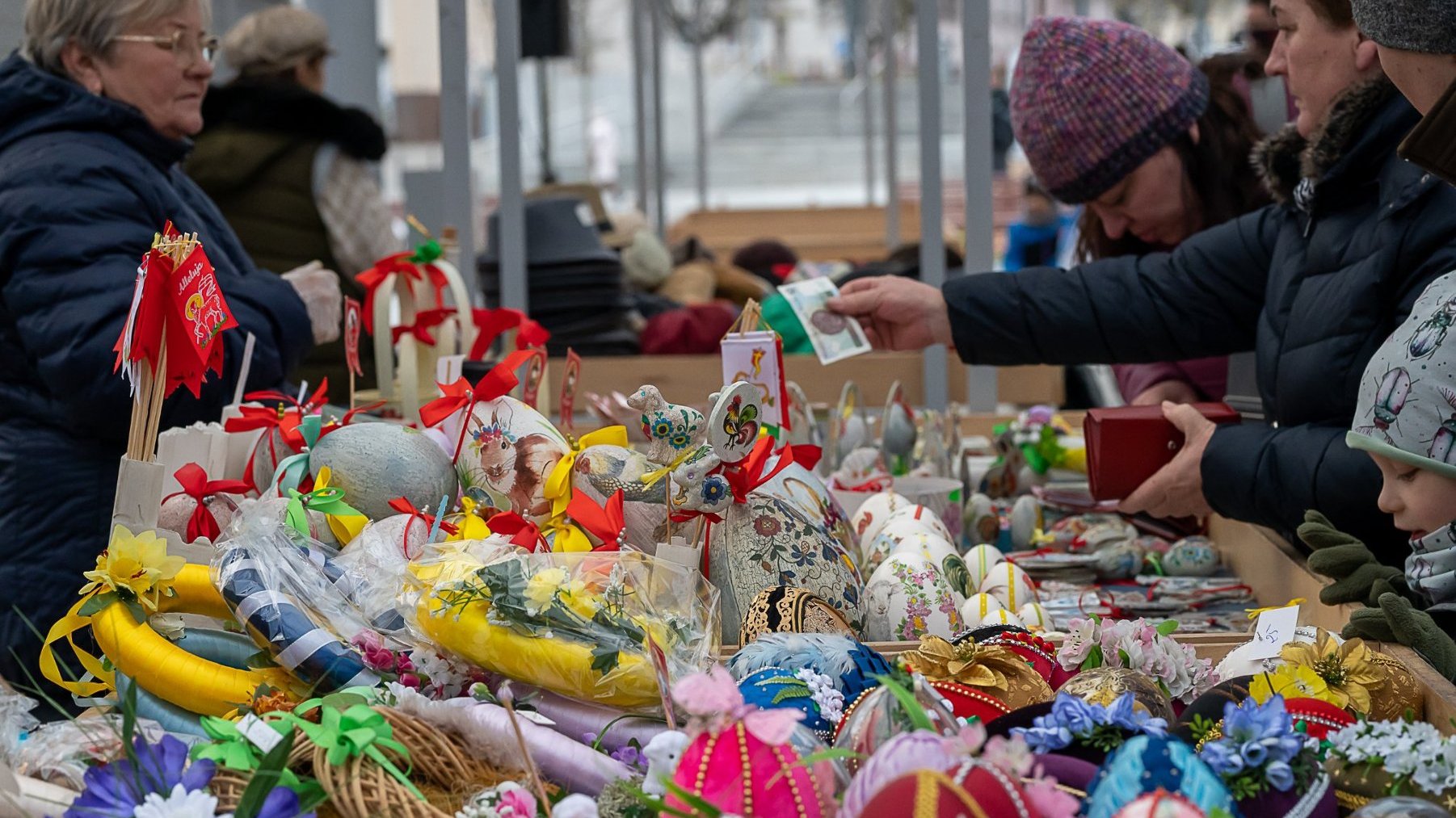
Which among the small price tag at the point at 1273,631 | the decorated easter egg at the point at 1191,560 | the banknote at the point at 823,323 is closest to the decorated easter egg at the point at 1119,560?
the decorated easter egg at the point at 1191,560

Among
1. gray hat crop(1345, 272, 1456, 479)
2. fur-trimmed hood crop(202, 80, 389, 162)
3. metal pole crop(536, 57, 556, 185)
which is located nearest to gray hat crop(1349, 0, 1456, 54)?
gray hat crop(1345, 272, 1456, 479)

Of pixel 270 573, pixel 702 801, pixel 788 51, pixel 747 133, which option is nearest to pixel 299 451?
pixel 270 573

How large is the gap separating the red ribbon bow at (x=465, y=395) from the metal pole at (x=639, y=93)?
5.05 metres

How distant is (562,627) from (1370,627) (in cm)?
73

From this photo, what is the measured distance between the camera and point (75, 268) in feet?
6.56

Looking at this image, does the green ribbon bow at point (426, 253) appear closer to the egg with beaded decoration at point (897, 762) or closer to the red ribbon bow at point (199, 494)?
the red ribbon bow at point (199, 494)

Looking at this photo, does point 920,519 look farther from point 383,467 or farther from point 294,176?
point 294,176

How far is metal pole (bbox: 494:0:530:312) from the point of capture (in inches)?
139

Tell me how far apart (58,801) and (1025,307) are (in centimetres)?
173

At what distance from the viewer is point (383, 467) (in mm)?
1534

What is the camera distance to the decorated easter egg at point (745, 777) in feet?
3.05

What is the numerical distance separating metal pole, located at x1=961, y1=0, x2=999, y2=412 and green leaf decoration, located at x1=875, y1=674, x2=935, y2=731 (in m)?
2.41

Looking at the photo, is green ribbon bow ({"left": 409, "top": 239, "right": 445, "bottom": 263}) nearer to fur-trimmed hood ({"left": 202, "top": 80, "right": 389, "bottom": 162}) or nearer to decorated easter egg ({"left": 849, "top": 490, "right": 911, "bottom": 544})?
decorated easter egg ({"left": 849, "top": 490, "right": 911, "bottom": 544})

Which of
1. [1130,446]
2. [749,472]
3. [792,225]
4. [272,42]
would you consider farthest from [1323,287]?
[792,225]
